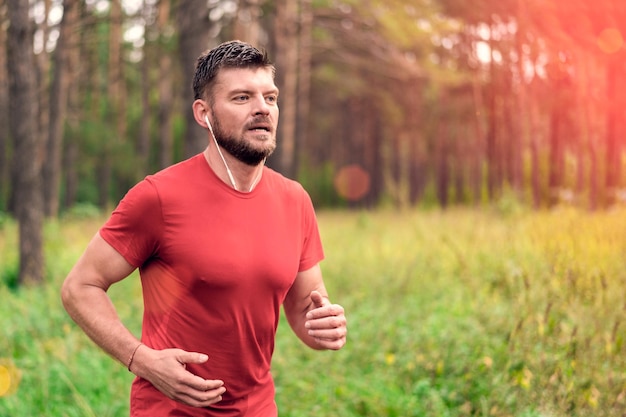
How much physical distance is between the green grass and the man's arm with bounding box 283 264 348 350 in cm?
207

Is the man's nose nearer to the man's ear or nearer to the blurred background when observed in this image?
the man's ear

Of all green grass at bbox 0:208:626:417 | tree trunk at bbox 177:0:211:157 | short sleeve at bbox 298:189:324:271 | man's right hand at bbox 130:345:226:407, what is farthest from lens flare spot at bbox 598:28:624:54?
man's right hand at bbox 130:345:226:407

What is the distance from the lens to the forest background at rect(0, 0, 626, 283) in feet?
33.1

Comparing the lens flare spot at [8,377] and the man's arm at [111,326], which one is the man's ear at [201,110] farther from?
the lens flare spot at [8,377]

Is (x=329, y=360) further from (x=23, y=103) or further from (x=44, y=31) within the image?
(x=44, y=31)

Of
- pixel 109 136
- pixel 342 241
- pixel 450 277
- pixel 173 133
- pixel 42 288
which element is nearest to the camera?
pixel 450 277

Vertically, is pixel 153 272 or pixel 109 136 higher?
pixel 109 136

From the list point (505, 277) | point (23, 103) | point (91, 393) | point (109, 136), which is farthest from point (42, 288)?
point (109, 136)

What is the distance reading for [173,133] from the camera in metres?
40.7

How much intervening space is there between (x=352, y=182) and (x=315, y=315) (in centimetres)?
3905

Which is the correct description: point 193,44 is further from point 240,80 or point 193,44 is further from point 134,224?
point 134,224

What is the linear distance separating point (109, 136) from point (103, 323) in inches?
1023

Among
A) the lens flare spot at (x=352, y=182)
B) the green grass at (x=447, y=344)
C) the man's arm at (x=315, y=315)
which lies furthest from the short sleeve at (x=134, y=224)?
the lens flare spot at (x=352, y=182)

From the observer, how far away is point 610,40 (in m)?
20.0
